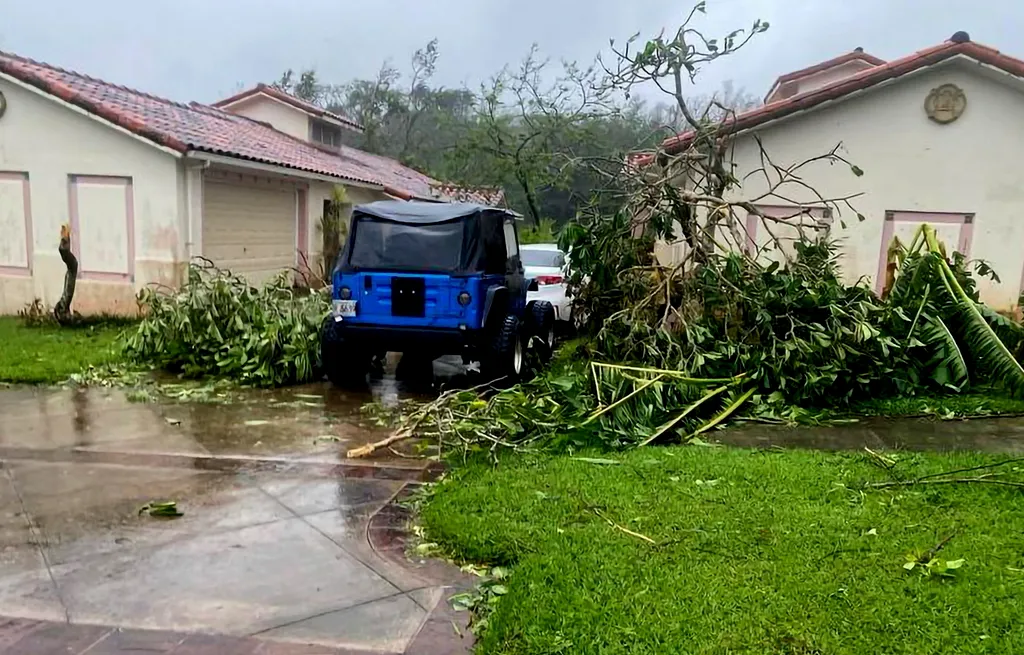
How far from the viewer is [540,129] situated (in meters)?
28.2

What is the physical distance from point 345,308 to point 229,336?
1.82m

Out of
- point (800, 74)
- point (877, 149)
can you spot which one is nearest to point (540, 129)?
point (800, 74)

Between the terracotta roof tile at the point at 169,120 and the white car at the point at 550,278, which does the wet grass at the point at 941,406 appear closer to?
the white car at the point at 550,278

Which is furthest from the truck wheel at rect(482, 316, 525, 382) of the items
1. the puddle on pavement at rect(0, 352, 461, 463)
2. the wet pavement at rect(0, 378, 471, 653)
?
the wet pavement at rect(0, 378, 471, 653)

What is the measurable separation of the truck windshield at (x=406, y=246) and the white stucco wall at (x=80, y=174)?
518 centimetres

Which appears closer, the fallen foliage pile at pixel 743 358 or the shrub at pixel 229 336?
the fallen foliage pile at pixel 743 358

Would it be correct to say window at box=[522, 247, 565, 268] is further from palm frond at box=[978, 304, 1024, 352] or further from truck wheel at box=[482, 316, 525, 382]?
palm frond at box=[978, 304, 1024, 352]

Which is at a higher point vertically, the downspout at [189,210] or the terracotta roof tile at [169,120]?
the terracotta roof tile at [169,120]

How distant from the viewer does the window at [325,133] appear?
81.2ft

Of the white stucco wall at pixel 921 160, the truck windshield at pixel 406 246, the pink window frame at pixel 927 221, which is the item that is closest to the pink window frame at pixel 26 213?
the truck windshield at pixel 406 246

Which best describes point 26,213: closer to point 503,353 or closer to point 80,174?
point 80,174

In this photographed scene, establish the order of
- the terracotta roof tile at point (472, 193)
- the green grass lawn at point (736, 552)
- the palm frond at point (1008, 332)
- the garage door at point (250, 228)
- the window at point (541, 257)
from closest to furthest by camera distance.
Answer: the green grass lawn at point (736, 552) → the palm frond at point (1008, 332) → the garage door at point (250, 228) → the window at point (541, 257) → the terracotta roof tile at point (472, 193)

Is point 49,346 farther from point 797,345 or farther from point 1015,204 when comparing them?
point 1015,204

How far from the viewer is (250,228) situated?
15273mm
